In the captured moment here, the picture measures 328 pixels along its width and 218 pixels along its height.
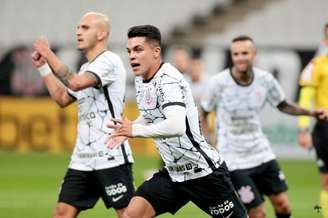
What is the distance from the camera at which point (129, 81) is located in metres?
21.9

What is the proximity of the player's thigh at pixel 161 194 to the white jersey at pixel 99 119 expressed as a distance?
0.99 m

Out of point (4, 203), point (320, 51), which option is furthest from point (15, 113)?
point (4, 203)

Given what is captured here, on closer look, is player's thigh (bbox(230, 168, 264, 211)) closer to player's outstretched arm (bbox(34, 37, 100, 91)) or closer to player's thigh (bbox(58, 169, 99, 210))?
player's thigh (bbox(58, 169, 99, 210))

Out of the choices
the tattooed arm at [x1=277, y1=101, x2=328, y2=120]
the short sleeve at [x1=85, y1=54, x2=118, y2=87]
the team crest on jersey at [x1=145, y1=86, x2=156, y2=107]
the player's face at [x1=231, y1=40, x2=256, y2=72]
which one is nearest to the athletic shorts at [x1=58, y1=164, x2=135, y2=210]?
the short sleeve at [x1=85, y1=54, x2=118, y2=87]

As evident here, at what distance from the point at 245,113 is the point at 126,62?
40.0 feet

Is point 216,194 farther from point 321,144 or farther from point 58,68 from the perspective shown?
point 321,144

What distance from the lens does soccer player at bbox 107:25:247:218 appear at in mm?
7984

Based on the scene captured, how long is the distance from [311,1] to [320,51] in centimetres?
463

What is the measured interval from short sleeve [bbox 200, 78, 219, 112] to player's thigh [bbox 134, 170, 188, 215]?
8.42 feet

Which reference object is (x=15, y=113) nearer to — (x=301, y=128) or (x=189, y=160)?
(x=301, y=128)

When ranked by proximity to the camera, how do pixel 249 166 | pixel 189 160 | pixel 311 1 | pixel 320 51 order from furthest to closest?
pixel 311 1
pixel 320 51
pixel 249 166
pixel 189 160

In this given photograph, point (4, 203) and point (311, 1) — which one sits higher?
point (311, 1)

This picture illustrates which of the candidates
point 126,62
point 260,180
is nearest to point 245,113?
point 260,180

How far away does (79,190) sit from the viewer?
9164 millimetres
